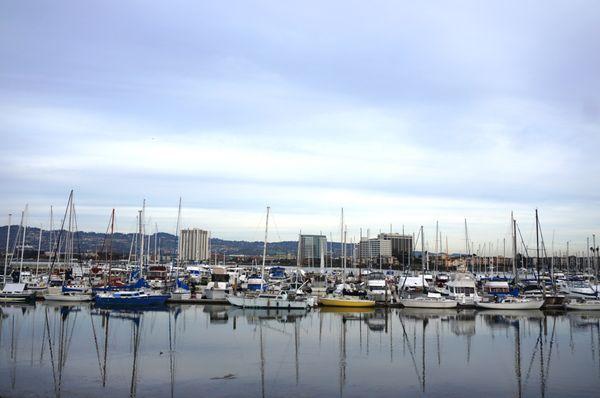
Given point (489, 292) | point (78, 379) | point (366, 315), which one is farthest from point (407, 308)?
point (78, 379)

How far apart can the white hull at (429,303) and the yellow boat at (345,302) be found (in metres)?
3.45

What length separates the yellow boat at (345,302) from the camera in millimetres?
50688

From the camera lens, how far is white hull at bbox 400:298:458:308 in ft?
165

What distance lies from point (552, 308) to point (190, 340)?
112ft

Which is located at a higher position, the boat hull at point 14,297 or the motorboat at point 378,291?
the motorboat at point 378,291

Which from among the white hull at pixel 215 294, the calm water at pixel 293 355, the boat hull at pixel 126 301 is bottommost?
the calm water at pixel 293 355

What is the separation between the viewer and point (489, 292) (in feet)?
190

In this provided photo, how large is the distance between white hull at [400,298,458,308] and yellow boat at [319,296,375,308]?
3453 mm

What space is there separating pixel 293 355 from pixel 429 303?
26.1 meters

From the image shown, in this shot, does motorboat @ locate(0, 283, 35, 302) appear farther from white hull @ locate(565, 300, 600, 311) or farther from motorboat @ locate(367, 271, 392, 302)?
white hull @ locate(565, 300, 600, 311)

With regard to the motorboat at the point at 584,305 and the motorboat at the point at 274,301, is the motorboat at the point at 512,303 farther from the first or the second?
the motorboat at the point at 274,301

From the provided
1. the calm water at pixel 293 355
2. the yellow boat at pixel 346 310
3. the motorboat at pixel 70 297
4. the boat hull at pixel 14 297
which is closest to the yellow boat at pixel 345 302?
the yellow boat at pixel 346 310

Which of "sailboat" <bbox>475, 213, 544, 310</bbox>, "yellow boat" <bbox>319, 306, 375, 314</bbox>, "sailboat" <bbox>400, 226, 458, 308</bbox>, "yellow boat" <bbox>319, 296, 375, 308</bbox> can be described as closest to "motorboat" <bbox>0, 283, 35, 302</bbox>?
"yellow boat" <bbox>319, 296, 375, 308</bbox>

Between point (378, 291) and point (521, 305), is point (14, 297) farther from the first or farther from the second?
point (521, 305)
